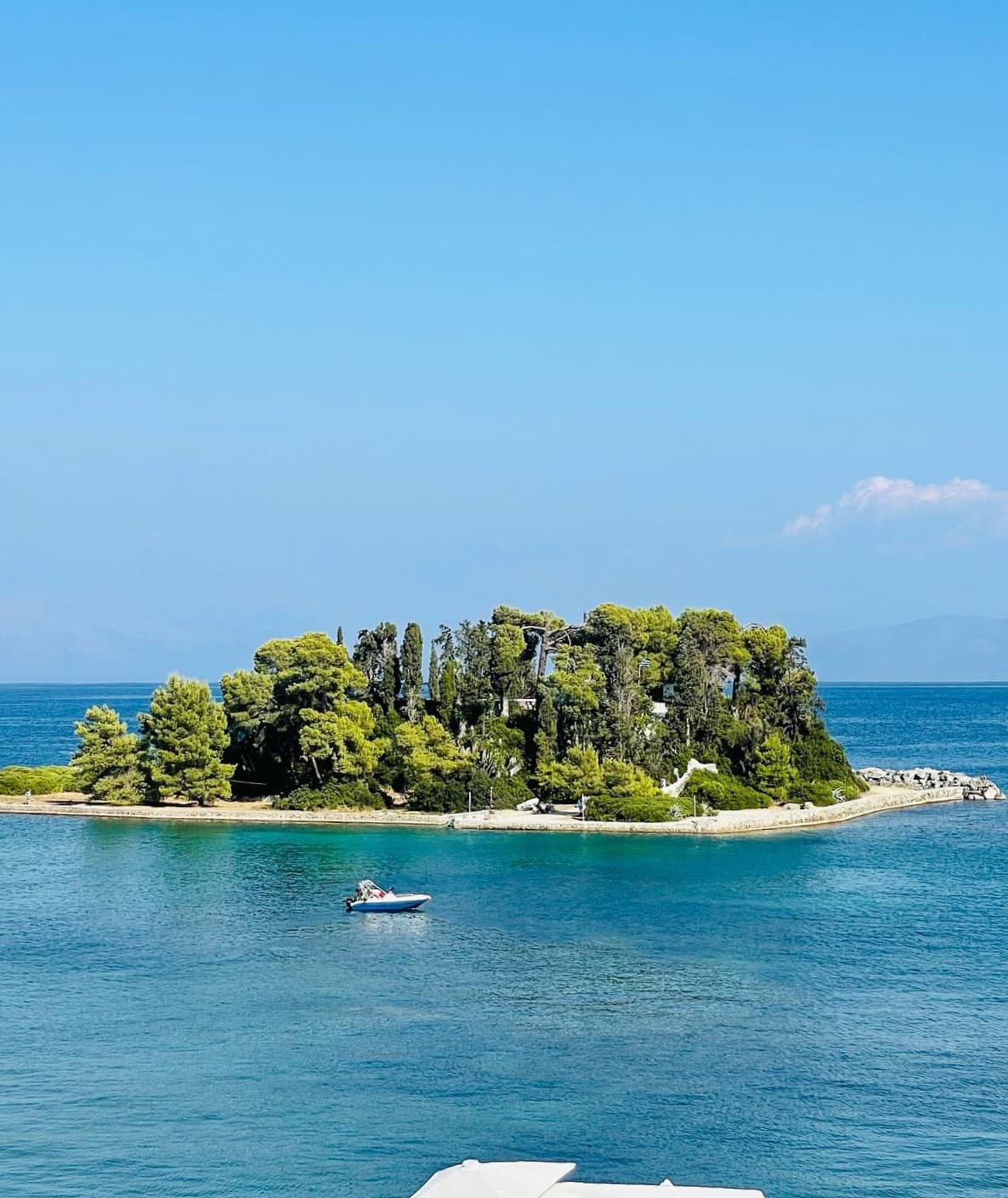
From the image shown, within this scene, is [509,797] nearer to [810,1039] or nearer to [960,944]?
[960,944]

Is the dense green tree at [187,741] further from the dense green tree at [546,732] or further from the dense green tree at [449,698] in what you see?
the dense green tree at [546,732]

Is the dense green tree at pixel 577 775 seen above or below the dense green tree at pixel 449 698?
below

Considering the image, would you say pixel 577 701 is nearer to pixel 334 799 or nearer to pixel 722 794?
pixel 722 794

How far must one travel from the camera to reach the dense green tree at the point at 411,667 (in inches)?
3730

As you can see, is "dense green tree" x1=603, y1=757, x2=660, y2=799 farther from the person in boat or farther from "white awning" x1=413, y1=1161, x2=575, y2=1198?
"white awning" x1=413, y1=1161, x2=575, y2=1198

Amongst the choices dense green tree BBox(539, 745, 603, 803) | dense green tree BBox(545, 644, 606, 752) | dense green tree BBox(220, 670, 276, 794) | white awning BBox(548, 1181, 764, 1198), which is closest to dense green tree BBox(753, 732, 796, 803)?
dense green tree BBox(539, 745, 603, 803)

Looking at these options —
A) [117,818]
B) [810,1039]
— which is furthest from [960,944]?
[117,818]

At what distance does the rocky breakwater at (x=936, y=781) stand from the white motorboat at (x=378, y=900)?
57.8 meters

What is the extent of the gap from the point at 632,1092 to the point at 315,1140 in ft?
28.8

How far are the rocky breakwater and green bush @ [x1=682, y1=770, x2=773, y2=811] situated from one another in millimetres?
21235

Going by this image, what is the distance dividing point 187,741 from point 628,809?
30412 millimetres

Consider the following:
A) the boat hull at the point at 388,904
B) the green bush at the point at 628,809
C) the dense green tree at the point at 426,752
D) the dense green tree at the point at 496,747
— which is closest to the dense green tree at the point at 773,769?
the green bush at the point at 628,809

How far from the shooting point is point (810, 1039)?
134ft

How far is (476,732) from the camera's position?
9431cm
